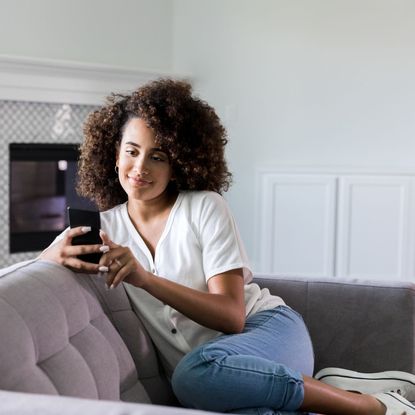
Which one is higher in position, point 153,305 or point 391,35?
point 391,35

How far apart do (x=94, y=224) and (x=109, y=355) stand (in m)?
0.27

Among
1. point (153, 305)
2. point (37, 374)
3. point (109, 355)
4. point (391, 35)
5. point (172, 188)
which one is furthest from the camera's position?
point (391, 35)

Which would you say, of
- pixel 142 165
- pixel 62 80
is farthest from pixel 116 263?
pixel 62 80

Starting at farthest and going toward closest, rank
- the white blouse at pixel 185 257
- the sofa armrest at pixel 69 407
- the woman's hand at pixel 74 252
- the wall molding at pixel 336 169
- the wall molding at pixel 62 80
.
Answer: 1. the wall molding at pixel 336 169
2. the wall molding at pixel 62 80
3. the white blouse at pixel 185 257
4. the woman's hand at pixel 74 252
5. the sofa armrest at pixel 69 407

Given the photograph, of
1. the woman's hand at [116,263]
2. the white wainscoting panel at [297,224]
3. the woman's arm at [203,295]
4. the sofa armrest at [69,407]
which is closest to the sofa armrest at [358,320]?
the woman's arm at [203,295]

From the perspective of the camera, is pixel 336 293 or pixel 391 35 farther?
pixel 391 35

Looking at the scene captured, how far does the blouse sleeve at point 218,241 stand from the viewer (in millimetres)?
1794

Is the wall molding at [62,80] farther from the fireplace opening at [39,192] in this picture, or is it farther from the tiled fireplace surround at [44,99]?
the fireplace opening at [39,192]

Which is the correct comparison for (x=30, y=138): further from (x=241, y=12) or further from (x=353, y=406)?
(x=353, y=406)

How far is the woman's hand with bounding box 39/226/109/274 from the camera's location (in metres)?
1.58

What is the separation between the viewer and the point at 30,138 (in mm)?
4277

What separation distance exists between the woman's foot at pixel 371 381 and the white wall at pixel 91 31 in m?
2.88

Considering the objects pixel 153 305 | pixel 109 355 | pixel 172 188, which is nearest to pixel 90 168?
pixel 172 188

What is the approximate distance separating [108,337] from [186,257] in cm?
29
